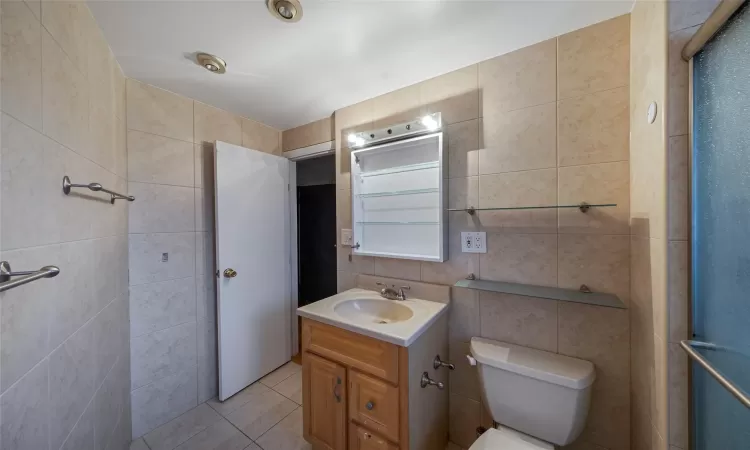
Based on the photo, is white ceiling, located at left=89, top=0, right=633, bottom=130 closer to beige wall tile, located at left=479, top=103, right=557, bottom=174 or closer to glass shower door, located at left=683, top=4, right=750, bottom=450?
beige wall tile, located at left=479, top=103, right=557, bottom=174

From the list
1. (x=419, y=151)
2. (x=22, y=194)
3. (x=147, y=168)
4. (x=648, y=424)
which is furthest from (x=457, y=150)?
(x=147, y=168)

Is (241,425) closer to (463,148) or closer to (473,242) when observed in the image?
(473,242)

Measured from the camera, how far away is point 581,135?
113 centimetres

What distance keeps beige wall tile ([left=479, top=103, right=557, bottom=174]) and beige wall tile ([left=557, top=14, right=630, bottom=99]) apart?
129 mm

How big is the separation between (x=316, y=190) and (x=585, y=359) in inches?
106

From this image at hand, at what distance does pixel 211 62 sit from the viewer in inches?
52.3

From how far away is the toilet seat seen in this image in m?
1.02

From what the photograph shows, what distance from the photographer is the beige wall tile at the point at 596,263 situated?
3.49 feet

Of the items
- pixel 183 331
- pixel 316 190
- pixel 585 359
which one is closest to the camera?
pixel 585 359

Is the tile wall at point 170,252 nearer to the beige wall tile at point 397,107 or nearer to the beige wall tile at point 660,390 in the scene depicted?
the beige wall tile at point 397,107

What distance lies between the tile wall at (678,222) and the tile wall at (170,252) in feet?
7.82

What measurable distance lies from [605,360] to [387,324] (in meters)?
0.96

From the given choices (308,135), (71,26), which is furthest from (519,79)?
(71,26)

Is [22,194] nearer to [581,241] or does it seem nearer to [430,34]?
[430,34]
